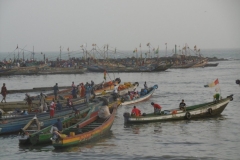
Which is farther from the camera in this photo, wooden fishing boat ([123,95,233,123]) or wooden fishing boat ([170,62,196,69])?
wooden fishing boat ([170,62,196,69])

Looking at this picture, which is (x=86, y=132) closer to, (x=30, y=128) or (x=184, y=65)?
(x=30, y=128)

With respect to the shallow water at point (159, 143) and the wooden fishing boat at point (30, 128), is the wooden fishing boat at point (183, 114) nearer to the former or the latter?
the shallow water at point (159, 143)

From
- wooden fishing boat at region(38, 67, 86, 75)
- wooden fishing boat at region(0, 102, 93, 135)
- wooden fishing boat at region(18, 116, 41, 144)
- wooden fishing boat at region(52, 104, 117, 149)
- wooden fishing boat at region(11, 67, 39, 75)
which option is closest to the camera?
wooden fishing boat at region(52, 104, 117, 149)

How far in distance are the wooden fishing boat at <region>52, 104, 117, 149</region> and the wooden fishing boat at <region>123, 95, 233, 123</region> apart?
6.97ft

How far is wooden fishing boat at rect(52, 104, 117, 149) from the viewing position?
21859 millimetres

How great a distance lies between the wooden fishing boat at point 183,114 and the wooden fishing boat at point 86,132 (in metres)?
2.12

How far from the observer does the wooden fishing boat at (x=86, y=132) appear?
21.9m

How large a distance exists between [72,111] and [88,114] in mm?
1895

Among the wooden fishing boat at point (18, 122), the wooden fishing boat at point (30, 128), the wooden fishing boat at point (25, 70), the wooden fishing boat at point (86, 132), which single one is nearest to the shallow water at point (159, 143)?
the wooden fishing boat at point (86, 132)

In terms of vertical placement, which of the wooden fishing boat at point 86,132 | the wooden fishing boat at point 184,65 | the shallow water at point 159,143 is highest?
the wooden fishing boat at point 184,65

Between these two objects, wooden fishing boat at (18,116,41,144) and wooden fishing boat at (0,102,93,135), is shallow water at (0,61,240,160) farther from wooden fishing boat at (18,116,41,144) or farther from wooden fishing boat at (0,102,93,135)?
wooden fishing boat at (18,116,41,144)

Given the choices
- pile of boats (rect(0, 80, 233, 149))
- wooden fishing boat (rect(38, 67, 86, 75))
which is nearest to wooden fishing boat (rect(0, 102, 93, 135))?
pile of boats (rect(0, 80, 233, 149))

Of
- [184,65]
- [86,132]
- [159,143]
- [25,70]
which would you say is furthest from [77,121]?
[184,65]

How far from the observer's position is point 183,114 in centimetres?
3095
